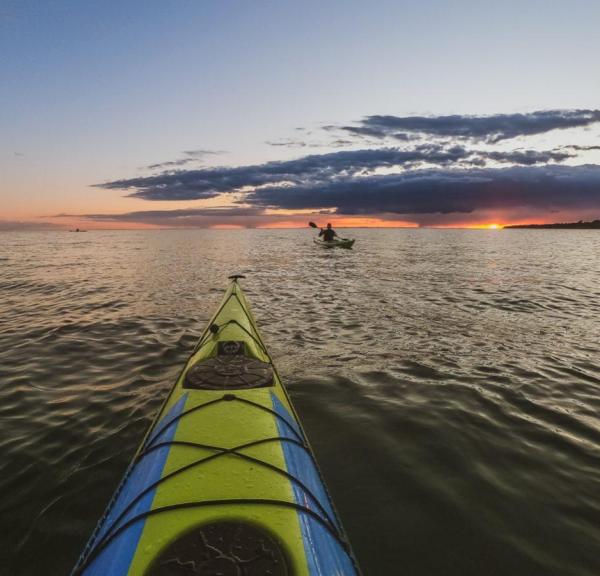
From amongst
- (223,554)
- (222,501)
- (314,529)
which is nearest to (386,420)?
(314,529)

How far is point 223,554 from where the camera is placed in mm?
2615

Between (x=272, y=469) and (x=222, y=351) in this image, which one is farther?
(x=222, y=351)

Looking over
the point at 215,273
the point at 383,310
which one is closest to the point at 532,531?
the point at 383,310

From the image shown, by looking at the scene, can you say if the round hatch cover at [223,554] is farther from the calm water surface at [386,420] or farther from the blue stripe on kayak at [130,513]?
the calm water surface at [386,420]

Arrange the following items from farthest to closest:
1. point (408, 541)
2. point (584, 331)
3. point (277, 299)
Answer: point (277, 299) < point (584, 331) < point (408, 541)

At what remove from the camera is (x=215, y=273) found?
28.2 meters

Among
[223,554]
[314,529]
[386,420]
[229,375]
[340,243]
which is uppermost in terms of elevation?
[223,554]

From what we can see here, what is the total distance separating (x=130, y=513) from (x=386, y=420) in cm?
465

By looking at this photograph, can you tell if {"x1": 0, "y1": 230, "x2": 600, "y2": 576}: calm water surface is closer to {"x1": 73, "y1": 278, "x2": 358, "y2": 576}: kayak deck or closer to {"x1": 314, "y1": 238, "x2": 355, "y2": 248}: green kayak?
{"x1": 73, "y1": 278, "x2": 358, "y2": 576}: kayak deck

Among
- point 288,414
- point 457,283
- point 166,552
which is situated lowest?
point 457,283

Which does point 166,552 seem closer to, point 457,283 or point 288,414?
point 288,414

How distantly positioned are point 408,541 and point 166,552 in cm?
283

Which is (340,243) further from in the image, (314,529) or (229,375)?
(314,529)

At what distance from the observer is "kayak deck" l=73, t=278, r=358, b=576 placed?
266 cm
